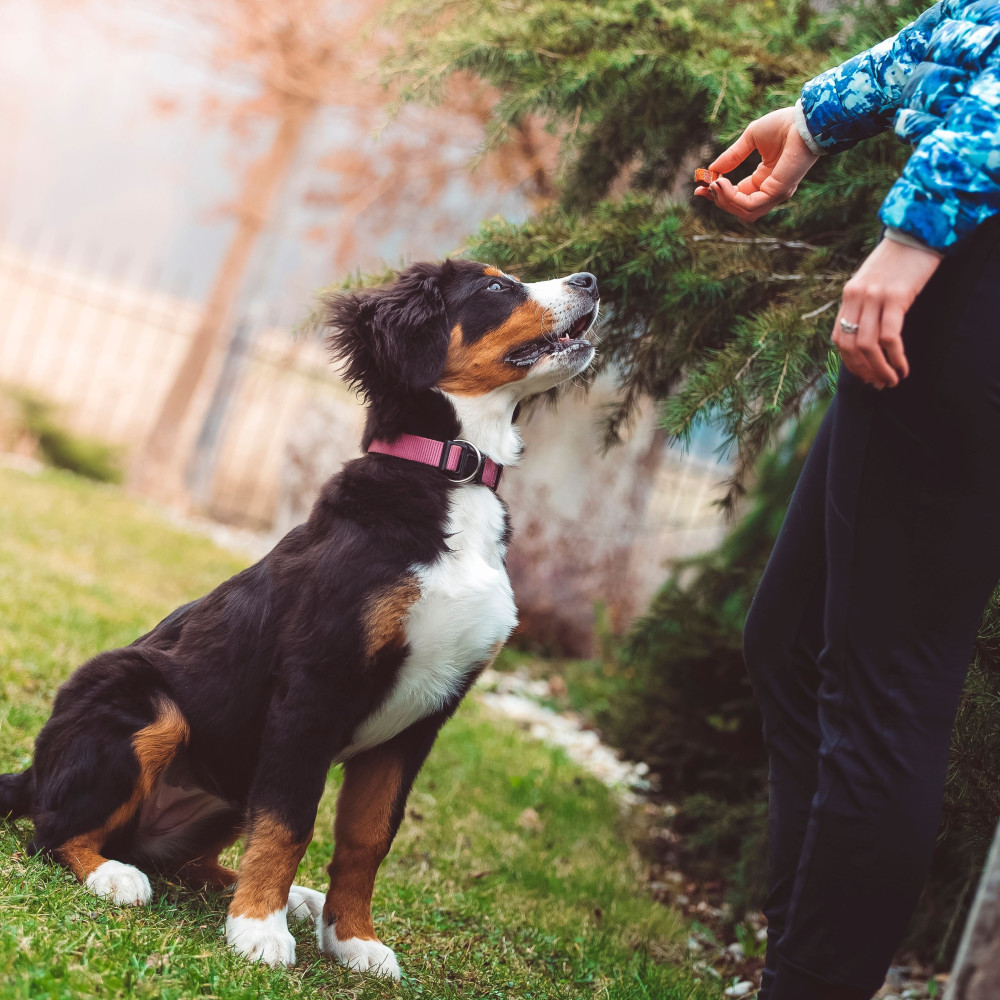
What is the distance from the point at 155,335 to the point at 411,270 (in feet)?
37.0

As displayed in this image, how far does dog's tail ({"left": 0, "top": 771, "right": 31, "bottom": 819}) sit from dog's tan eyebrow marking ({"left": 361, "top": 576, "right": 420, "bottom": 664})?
0.98 meters

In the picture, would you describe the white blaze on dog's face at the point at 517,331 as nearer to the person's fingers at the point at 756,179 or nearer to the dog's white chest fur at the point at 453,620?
the dog's white chest fur at the point at 453,620

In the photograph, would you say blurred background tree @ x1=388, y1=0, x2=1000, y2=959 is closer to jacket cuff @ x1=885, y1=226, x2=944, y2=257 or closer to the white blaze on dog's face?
the white blaze on dog's face

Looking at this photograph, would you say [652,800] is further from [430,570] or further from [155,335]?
[155,335]

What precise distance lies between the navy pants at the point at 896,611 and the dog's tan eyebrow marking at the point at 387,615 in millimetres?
877

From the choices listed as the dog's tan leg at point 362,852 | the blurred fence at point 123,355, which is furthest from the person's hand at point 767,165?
the blurred fence at point 123,355

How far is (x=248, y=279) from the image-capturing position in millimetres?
11617

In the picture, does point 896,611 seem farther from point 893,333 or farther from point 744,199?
point 744,199

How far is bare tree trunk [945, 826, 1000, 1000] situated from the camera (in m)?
1.21

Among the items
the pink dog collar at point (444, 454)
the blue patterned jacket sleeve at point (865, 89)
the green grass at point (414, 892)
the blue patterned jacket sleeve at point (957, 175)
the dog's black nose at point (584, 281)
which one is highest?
the blue patterned jacket sleeve at point (865, 89)

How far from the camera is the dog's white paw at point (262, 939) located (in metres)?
1.99

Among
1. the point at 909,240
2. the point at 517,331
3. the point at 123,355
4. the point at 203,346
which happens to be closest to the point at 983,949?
the point at 909,240

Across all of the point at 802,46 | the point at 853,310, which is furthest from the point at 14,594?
the point at 853,310

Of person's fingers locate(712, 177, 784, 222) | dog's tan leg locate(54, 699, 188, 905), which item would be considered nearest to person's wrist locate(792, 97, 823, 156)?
person's fingers locate(712, 177, 784, 222)
